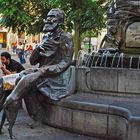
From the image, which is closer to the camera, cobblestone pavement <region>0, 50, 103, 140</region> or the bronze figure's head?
cobblestone pavement <region>0, 50, 103, 140</region>

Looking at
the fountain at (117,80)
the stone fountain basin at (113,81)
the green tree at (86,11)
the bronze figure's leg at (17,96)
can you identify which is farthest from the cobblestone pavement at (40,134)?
the green tree at (86,11)

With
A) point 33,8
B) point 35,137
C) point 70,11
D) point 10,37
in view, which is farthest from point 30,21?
point 10,37

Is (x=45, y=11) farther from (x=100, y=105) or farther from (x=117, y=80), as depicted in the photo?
(x=100, y=105)

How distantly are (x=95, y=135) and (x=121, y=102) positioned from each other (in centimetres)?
76

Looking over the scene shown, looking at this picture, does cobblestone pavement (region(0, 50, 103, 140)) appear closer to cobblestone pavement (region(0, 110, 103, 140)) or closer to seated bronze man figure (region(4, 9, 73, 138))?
cobblestone pavement (region(0, 110, 103, 140))

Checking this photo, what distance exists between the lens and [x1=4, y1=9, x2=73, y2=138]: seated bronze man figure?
27.6 feet

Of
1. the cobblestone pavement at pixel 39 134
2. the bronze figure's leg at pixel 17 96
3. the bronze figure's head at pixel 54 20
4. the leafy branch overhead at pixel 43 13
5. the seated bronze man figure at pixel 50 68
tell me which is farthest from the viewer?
the leafy branch overhead at pixel 43 13

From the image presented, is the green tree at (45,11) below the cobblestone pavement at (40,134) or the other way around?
the other way around

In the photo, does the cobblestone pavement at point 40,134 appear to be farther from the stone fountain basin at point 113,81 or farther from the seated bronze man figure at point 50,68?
the stone fountain basin at point 113,81

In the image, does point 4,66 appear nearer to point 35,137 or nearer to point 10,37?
point 35,137

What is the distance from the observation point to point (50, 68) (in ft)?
27.9

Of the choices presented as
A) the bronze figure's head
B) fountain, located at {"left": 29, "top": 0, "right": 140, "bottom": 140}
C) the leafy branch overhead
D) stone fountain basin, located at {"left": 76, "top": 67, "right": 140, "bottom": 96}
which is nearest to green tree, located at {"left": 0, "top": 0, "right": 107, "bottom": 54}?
the leafy branch overhead

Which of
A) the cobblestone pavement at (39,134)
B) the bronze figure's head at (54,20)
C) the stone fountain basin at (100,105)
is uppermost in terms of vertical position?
the bronze figure's head at (54,20)

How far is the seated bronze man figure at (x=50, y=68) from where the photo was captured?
8406 millimetres
